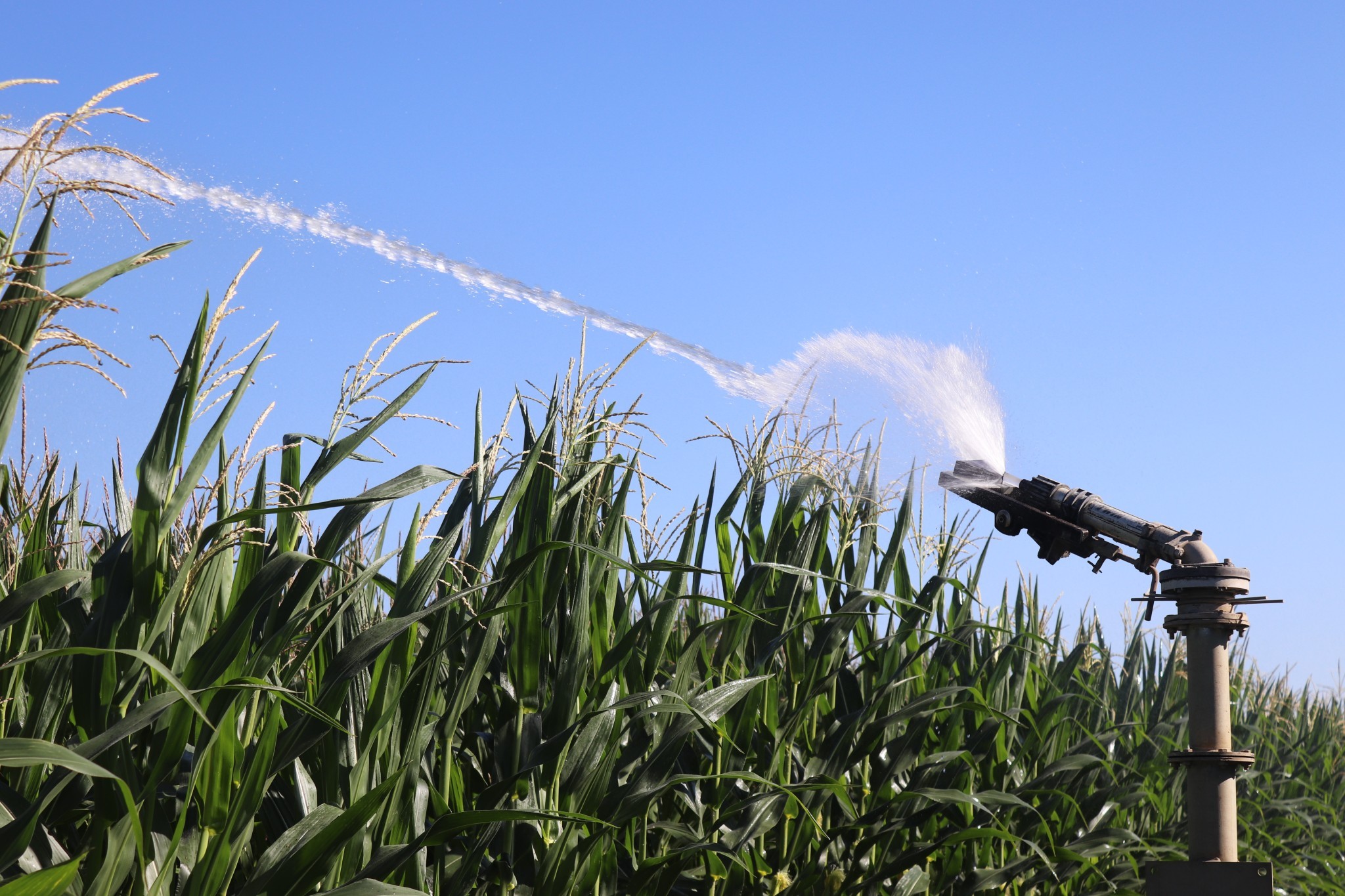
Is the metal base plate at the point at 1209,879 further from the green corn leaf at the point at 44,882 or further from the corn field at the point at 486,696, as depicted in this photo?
the green corn leaf at the point at 44,882

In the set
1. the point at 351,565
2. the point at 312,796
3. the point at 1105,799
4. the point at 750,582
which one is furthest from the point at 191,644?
the point at 1105,799

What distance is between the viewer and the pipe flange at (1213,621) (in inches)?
92.0

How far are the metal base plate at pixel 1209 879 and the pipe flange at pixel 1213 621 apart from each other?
1.57 feet

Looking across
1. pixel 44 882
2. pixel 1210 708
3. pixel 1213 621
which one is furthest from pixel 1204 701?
pixel 44 882

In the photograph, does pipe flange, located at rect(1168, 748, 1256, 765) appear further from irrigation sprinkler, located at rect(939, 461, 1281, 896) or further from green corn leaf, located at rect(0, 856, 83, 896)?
green corn leaf, located at rect(0, 856, 83, 896)

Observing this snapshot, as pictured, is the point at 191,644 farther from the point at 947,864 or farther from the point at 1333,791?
the point at 1333,791

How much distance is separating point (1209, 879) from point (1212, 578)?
62 cm

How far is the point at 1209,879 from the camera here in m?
2.27

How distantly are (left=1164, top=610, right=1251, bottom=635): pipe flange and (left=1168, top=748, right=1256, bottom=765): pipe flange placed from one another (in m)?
0.26

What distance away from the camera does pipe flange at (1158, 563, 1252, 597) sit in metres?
2.33

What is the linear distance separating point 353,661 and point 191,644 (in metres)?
0.23

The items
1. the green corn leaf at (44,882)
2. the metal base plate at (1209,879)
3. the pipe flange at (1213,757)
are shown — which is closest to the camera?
the green corn leaf at (44,882)

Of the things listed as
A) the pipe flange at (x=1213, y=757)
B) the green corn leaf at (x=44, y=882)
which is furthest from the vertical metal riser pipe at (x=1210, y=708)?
the green corn leaf at (x=44, y=882)

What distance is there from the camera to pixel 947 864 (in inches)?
102
